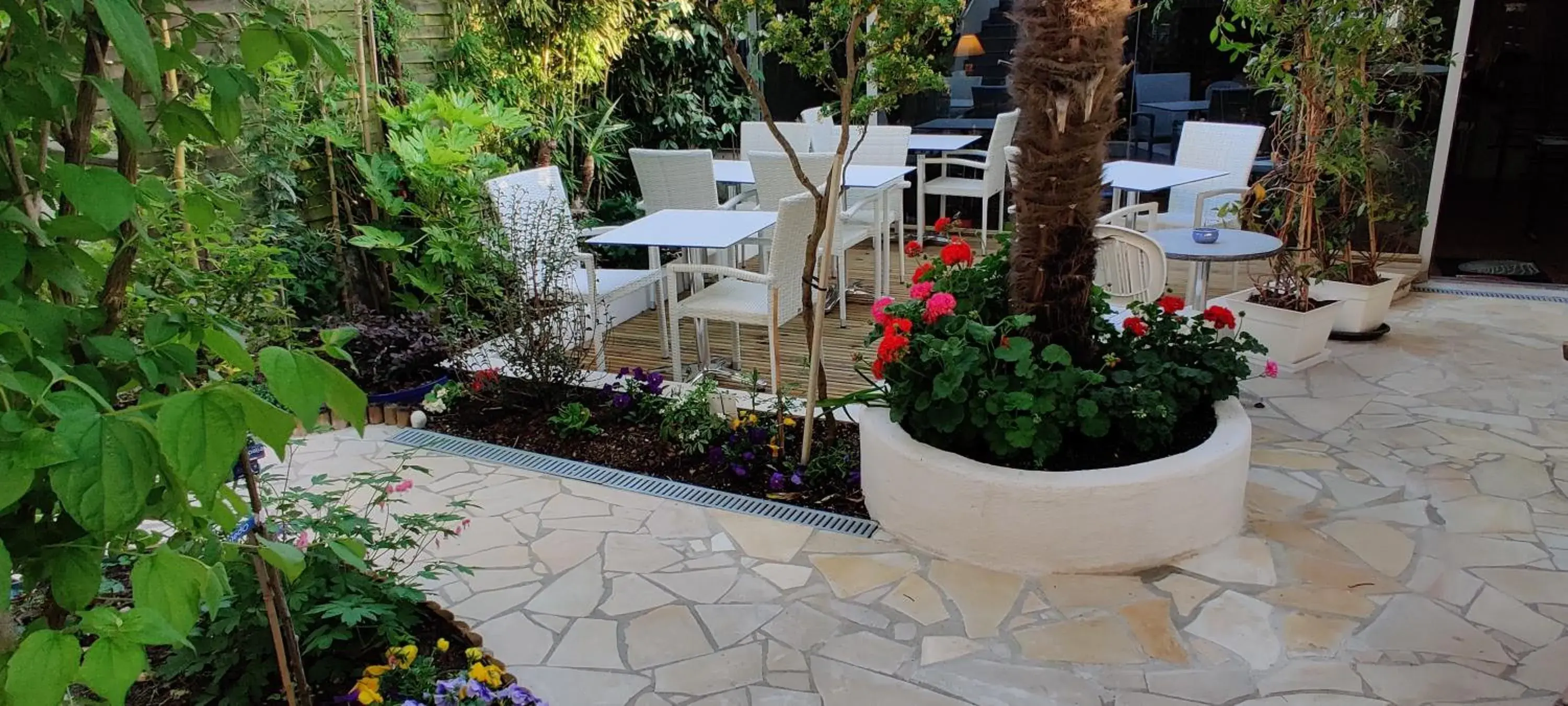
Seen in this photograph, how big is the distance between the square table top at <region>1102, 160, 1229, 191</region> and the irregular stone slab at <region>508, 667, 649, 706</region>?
4126 millimetres

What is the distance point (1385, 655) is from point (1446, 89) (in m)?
5.07

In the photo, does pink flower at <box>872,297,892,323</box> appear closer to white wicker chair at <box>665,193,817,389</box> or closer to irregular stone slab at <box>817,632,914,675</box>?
white wicker chair at <box>665,193,817,389</box>

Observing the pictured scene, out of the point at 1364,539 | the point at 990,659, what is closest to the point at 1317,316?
the point at 1364,539

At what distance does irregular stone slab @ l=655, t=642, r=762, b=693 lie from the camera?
257cm

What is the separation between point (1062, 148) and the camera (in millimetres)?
3096

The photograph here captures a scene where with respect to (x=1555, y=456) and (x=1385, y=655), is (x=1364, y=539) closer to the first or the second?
(x=1385, y=655)

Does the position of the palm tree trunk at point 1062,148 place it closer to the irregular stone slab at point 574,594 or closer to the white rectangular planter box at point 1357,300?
the irregular stone slab at point 574,594

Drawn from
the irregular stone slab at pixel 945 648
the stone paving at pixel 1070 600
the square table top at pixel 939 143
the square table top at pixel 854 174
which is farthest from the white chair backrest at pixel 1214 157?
the irregular stone slab at pixel 945 648

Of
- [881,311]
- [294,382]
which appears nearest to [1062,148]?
[881,311]

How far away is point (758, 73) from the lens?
27.3 feet

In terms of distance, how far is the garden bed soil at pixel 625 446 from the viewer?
Answer: 3598 mm

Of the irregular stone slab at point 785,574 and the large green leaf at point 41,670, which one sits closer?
the large green leaf at point 41,670

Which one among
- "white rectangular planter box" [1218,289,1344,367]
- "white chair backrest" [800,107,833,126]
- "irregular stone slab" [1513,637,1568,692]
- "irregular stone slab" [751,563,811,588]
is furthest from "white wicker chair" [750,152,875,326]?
"irregular stone slab" [1513,637,1568,692]

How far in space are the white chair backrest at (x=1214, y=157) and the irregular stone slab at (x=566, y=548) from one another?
427 cm
